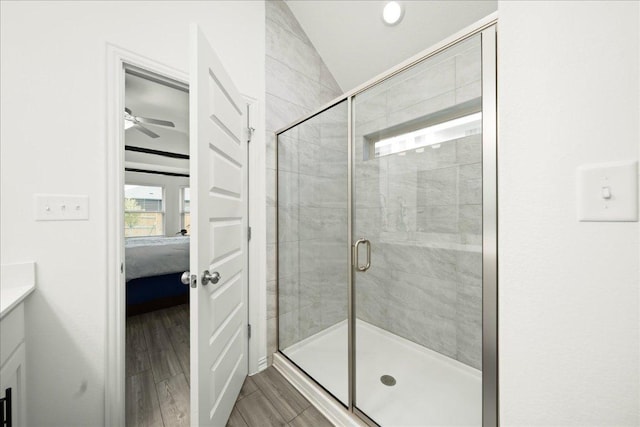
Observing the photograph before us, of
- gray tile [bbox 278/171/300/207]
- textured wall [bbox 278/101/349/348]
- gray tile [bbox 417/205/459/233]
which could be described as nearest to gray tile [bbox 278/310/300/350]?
textured wall [bbox 278/101/349/348]

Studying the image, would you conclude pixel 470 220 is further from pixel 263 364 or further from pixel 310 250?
pixel 263 364

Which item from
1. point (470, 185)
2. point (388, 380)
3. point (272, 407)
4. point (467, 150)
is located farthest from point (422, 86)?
point (272, 407)

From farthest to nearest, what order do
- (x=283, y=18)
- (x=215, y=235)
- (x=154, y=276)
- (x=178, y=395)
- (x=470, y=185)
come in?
(x=154, y=276)
(x=283, y=18)
(x=470, y=185)
(x=178, y=395)
(x=215, y=235)

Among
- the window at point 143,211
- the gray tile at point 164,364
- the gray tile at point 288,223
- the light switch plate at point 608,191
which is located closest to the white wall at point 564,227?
the light switch plate at point 608,191

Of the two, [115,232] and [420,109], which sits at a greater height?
[420,109]

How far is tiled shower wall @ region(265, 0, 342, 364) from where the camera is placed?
6.08 feet

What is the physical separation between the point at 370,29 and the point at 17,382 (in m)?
2.83

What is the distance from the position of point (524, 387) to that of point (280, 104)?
2038mm

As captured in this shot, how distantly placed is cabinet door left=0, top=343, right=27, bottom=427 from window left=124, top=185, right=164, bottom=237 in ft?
15.5

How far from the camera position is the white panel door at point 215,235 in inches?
39.7

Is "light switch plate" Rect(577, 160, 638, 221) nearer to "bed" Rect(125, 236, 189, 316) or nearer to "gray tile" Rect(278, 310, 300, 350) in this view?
"gray tile" Rect(278, 310, 300, 350)

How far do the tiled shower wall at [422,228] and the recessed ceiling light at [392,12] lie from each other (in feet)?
1.86

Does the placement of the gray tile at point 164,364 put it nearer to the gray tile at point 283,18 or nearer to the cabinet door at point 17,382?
the cabinet door at point 17,382

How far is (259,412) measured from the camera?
1.41 meters
